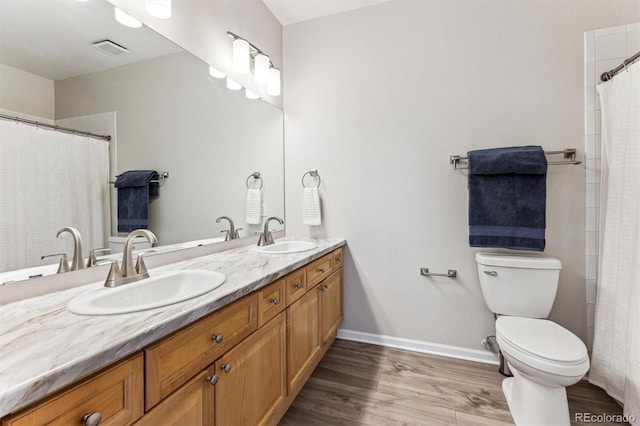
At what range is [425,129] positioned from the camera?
201 centimetres

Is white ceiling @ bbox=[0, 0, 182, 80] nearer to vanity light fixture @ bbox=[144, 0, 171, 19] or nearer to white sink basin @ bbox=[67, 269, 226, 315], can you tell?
vanity light fixture @ bbox=[144, 0, 171, 19]

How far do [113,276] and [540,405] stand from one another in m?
1.91

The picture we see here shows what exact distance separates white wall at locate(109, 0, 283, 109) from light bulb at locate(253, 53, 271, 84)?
6 cm

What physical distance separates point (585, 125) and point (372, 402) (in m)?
2.04

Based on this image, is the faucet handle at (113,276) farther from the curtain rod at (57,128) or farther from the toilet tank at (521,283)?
the toilet tank at (521,283)

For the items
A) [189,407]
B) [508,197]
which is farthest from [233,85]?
[508,197]

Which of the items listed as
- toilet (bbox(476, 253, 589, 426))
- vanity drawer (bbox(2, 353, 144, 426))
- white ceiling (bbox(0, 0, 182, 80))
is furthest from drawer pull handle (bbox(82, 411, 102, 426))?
toilet (bbox(476, 253, 589, 426))

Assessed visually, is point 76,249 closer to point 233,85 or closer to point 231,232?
point 231,232

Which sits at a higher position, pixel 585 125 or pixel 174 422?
pixel 585 125

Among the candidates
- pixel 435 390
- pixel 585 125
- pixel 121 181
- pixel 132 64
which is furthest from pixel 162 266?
pixel 585 125

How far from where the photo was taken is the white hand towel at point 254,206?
2024mm

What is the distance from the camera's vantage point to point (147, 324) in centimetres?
69

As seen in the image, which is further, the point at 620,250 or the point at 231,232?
the point at 231,232

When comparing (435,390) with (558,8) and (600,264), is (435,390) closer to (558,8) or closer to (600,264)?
(600,264)
